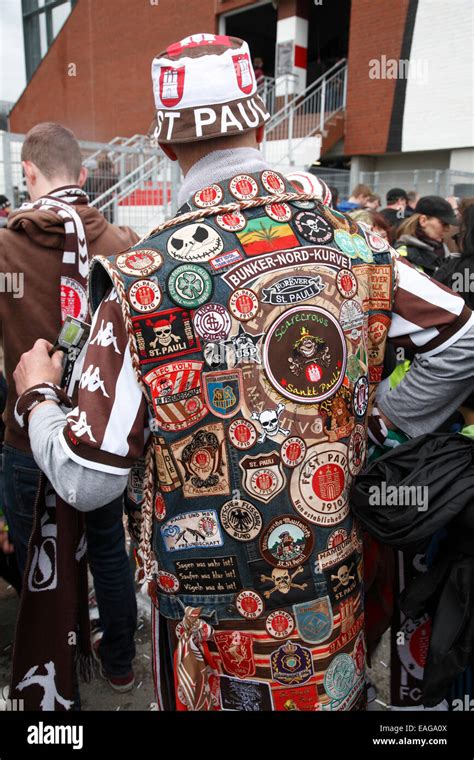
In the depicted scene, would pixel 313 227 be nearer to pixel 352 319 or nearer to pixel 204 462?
pixel 352 319

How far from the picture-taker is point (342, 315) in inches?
56.7

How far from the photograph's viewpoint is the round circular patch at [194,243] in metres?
1.33

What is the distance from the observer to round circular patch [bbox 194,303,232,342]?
1.32 meters

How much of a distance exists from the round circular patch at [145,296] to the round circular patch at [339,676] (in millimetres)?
987

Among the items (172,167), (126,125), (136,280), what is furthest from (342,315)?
(126,125)

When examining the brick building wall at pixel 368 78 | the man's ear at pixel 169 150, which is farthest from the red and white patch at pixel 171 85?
the brick building wall at pixel 368 78

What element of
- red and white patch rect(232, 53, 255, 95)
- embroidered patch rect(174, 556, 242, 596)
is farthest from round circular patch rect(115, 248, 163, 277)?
embroidered patch rect(174, 556, 242, 596)

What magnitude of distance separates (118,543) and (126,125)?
18.6 metres

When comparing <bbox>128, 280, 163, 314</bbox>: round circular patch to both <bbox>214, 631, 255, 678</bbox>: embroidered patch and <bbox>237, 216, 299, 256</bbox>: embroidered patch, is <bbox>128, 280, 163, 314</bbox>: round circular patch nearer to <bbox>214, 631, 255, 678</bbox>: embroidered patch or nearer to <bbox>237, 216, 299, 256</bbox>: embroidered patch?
<bbox>237, 216, 299, 256</bbox>: embroidered patch

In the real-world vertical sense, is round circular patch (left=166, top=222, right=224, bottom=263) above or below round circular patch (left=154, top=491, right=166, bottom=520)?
above

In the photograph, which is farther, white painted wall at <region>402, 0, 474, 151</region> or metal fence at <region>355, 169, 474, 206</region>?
white painted wall at <region>402, 0, 474, 151</region>

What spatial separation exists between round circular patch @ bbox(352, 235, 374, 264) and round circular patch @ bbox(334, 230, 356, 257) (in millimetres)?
14

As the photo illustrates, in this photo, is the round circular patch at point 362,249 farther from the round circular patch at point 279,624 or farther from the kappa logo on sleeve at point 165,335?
the round circular patch at point 279,624
